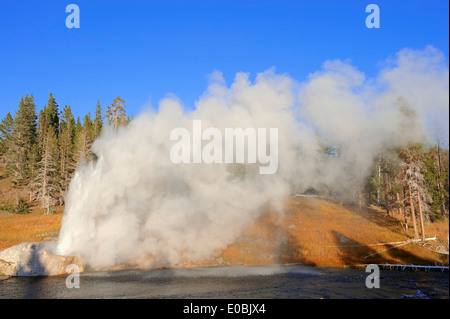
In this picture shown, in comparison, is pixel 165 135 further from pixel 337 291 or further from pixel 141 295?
pixel 337 291

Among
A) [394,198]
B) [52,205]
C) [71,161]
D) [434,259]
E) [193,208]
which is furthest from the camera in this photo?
[71,161]

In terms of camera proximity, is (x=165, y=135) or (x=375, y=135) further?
(x=375, y=135)

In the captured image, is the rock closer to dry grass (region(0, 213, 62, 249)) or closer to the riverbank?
dry grass (region(0, 213, 62, 249))

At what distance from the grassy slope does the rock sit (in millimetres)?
10001

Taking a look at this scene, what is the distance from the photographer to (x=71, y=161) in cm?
7512

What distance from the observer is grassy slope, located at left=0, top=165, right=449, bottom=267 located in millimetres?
36281

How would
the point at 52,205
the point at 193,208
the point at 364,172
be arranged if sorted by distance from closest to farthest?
the point at 193,208 → the point at 364,172 → the point at 52,205

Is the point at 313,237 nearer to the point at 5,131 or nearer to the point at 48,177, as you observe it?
the point at 48,177

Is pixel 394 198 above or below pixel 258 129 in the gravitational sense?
below

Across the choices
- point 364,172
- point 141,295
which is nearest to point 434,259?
point 364,172

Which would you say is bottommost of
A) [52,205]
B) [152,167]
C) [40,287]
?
[40,287]

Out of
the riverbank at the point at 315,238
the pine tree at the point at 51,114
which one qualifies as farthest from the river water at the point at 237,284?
the pine tree at the point at 51,114

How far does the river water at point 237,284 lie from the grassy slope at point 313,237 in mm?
3962
